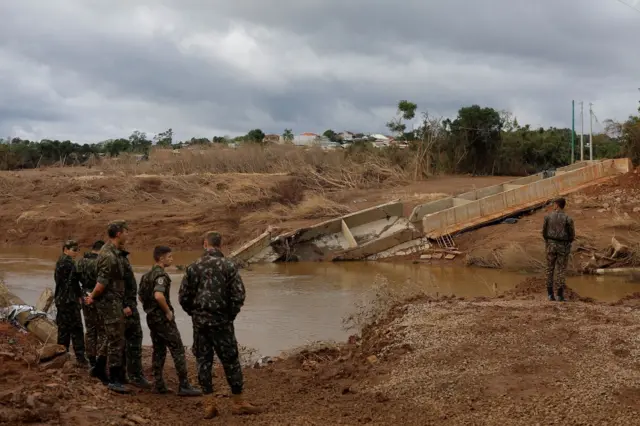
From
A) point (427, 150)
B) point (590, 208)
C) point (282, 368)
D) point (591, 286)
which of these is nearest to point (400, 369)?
point (282, 368)

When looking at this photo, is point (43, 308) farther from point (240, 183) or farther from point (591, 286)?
point (240, 183)

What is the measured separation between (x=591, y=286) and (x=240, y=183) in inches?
659

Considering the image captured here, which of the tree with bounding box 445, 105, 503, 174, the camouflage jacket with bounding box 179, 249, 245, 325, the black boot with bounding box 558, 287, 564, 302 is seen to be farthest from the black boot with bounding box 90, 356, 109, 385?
the tree with bounding box 445, 105, 503, 174

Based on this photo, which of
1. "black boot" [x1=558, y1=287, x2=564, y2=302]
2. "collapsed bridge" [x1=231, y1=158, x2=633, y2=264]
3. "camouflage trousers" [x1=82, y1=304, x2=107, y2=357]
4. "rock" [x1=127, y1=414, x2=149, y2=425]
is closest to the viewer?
"rock" [x1=127, y1=414, x2=149, y2=425]

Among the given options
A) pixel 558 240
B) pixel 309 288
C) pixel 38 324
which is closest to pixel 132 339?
pixel 38 324

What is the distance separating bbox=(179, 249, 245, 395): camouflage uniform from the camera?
21.5ft

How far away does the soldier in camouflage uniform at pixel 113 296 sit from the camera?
23.3 ft

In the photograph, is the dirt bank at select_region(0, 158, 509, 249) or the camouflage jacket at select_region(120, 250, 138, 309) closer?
the camouflage jacket at select_region(120, 250, 138, 309)

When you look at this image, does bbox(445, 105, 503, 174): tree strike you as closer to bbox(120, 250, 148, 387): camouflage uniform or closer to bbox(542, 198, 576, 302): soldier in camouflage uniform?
bbox(542, 198, 576, 302): soldier in camouflage uniform

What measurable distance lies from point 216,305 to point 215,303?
0.02 meters

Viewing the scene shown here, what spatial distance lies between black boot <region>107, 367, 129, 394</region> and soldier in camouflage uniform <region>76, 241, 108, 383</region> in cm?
15

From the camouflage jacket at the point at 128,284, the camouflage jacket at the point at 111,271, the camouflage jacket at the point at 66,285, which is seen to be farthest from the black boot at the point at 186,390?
the camouflage jacket at the point at 66,285

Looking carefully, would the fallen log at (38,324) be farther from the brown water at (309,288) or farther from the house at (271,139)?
the house at (271,139)

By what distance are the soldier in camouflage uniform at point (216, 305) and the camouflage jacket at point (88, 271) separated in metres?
1.52
